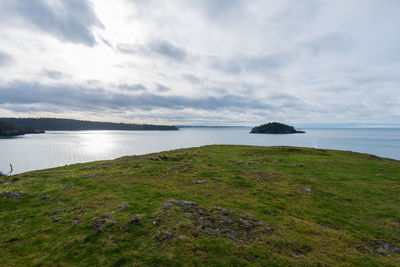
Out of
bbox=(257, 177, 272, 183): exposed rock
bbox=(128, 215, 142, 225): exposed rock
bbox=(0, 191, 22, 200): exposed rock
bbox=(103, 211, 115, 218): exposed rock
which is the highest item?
bbox=(128, 215, 142, 225): exposed rock

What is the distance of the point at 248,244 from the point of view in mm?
9500

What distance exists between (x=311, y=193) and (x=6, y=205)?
26822mm

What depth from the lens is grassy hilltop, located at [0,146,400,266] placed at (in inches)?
342

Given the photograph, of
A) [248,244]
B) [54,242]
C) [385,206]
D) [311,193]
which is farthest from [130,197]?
[385,206]

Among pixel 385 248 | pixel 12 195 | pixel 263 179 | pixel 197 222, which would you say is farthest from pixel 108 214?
pixel 263 179

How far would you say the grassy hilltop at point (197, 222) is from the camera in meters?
8.70

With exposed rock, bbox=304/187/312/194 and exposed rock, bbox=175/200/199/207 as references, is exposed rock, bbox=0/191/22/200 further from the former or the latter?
exposed rock, bbox=304/187/312/194

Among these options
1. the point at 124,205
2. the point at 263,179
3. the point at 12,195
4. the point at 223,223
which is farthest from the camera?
the point at 263,179

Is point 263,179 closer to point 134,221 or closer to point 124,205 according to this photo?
point 124,205

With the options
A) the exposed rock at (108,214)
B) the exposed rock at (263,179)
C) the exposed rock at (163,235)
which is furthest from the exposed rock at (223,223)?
the exposed rock at (263,179)

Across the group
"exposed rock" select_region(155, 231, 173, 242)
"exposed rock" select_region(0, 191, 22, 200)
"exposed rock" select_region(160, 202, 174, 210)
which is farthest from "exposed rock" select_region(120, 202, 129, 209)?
"exposed rock" select_region(0, 191, 22, 200)

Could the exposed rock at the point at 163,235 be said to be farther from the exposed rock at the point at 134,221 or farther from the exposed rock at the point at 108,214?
the exposed rock at the point at 108,214

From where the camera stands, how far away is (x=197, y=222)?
11273 millimetres

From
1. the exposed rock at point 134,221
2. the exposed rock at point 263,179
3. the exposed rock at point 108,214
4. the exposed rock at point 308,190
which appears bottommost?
the exposed rock at point 308,190
